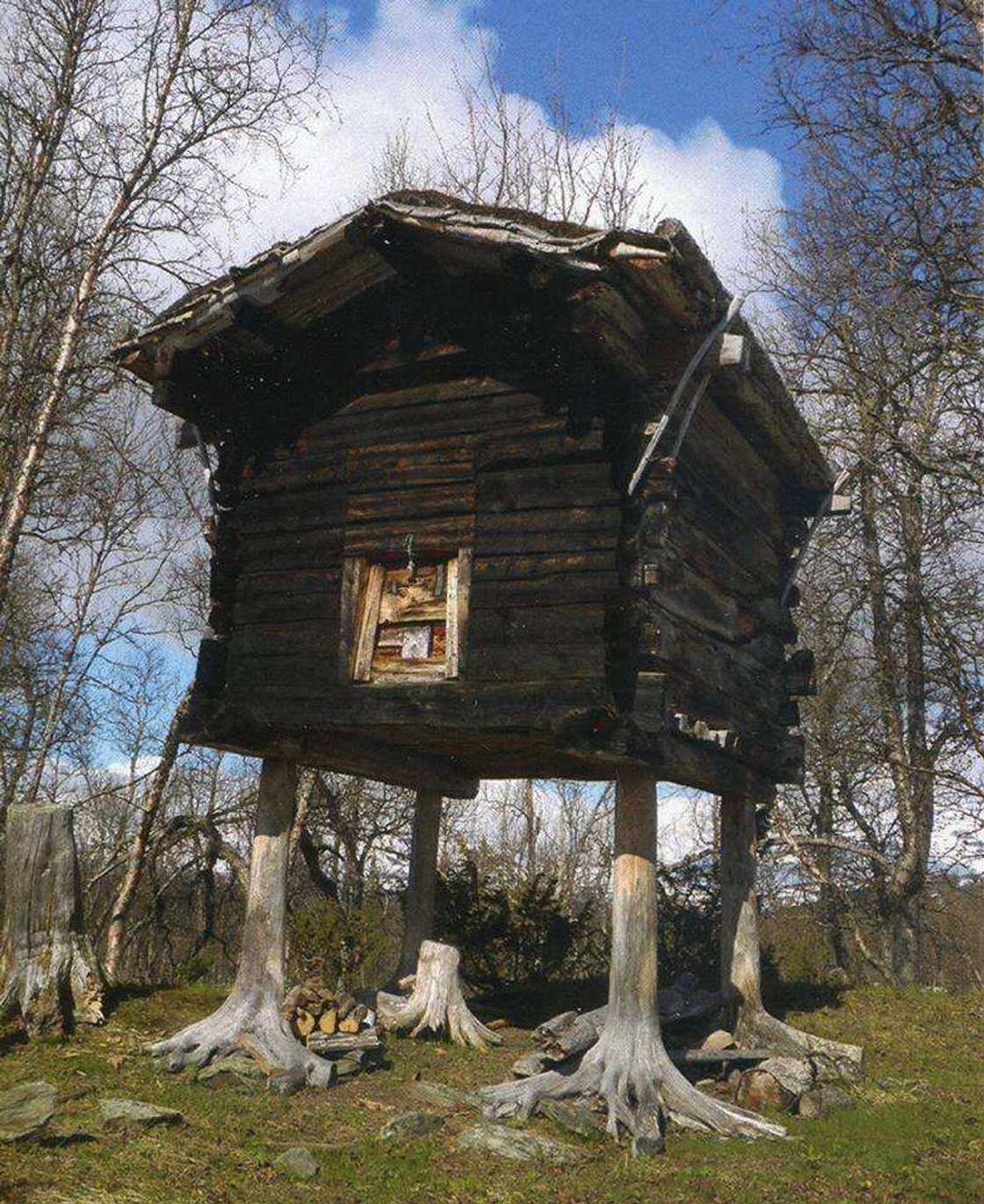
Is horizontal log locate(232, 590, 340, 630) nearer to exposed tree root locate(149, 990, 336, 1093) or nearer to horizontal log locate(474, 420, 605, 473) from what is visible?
horizontal log locate(474, 420, 605, 473)

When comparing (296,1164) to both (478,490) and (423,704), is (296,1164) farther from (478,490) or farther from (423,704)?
(478,490)

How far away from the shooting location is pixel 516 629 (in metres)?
8.52

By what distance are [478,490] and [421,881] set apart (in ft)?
17.7

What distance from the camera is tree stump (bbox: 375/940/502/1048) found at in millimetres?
11133

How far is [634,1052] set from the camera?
833cm

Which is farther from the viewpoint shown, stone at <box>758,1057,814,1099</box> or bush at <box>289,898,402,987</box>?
bush at <box>289,898,402,987</box>

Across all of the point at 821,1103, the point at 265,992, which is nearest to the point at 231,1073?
the point at 265,992

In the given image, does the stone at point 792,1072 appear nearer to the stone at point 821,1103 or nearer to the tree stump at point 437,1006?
the stone at point 821,1103

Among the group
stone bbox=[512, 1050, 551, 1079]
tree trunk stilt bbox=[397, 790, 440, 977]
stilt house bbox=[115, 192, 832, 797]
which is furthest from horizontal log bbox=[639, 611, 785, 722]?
tree trunk stilt bbox=[397, 790, 440, 977]

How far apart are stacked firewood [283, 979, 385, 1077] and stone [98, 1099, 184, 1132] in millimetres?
2327

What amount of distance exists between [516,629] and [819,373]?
36.8 feet

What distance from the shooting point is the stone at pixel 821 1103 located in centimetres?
912

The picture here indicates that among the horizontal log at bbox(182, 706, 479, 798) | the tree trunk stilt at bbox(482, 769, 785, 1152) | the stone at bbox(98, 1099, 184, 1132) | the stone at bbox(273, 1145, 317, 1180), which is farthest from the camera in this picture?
the horizontal log at bbox(182, 706, 479, 798)

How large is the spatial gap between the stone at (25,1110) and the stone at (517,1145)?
102 inches
